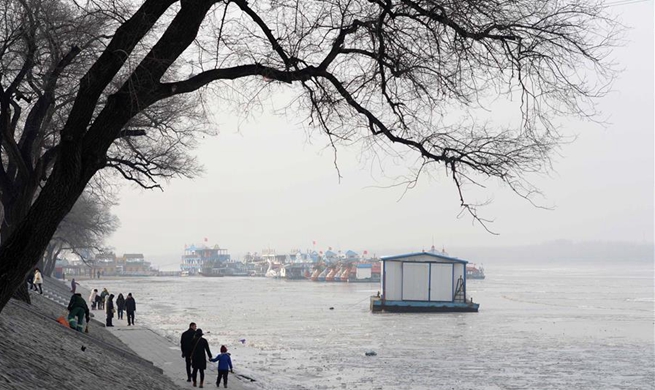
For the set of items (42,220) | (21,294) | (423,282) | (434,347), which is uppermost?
(423,282)

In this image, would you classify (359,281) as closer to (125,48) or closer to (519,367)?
(519,367)

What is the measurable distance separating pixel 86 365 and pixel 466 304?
2168 inches

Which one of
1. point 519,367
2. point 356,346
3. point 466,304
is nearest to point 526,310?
point 466,304

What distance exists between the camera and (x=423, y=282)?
6800 cm

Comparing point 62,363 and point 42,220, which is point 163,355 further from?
point 42,220

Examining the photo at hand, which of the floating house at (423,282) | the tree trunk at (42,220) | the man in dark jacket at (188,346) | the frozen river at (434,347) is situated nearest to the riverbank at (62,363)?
the man in dark jacket at (188,346)

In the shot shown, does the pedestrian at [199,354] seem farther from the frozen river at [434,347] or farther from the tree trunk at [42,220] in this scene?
the tree trunk at [42,220]

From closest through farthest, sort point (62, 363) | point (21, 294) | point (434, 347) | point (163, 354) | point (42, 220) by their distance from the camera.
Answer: point (42, 220) < point (62, 363) < point (21, 294) < point (163, 354) < point (434, 347)

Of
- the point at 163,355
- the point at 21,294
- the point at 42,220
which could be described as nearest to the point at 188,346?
the point at 21,294

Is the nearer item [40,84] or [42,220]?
[42,220]

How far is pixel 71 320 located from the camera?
2242 centimetres

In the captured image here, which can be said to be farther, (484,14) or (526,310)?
(526,310)

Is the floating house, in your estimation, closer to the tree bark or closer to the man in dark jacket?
the tree bark

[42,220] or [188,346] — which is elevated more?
[42,220]
